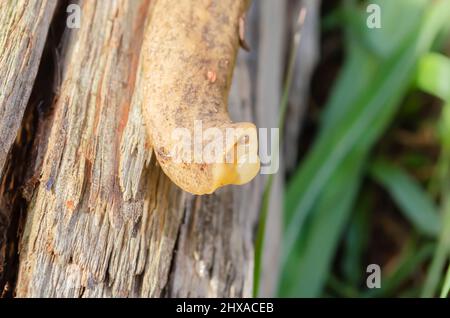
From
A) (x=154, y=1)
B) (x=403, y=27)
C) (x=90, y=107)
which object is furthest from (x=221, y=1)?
(x=403, y=27)

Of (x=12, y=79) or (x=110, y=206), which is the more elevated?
(x=12, y=79)

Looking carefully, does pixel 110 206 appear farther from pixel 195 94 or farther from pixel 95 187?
pixel 195 94

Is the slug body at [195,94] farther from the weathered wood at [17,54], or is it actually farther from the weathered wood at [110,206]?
the weathered wood at [17,54]

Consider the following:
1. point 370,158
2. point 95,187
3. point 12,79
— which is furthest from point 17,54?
point 370,158

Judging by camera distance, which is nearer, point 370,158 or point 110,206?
point 110,206

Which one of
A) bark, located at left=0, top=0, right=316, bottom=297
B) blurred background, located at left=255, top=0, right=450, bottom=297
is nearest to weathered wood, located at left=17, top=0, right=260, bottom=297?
bark, located at left=0, top=0, right=316, bottom=297
